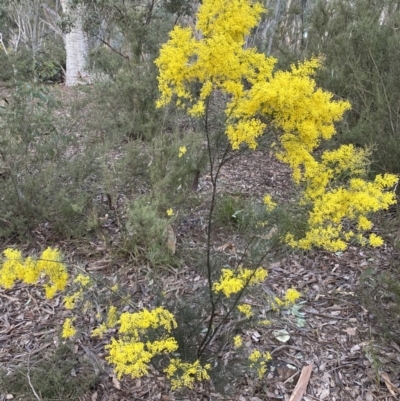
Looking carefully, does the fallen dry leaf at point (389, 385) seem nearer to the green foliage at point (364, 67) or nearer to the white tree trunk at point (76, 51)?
the green foliage at point (364, 67)

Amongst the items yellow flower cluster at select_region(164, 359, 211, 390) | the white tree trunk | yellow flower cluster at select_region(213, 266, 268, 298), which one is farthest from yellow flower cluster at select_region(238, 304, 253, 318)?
the white tree trunk

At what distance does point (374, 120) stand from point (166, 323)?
3.64 meters

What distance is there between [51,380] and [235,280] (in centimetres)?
128

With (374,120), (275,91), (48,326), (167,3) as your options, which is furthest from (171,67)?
(167,3)

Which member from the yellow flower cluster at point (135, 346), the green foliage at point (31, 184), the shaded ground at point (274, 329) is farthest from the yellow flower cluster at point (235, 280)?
the green foliage at point (31, 184)

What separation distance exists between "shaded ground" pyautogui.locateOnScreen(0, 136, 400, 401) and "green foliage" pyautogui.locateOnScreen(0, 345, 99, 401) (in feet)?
0.10

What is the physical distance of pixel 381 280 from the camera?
292 centimetres

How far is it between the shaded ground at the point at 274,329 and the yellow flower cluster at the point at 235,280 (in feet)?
2.29

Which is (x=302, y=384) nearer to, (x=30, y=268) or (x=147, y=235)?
(x=147, y=235)

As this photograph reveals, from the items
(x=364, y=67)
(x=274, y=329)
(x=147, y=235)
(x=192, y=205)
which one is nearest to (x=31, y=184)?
(x=147, y=235)

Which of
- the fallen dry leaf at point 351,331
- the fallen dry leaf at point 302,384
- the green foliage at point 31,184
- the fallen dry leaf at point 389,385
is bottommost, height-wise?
the fallen dry leaf at point 302,384

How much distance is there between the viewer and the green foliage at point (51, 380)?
2275mm

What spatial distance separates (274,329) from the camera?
109 inches

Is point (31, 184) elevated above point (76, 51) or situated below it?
below
